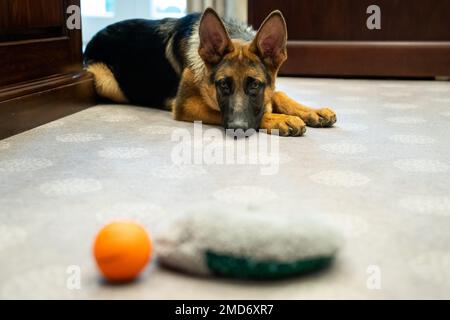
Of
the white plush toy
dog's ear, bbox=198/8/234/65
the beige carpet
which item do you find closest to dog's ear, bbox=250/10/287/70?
dog's ear, bbox=198/8/234/65

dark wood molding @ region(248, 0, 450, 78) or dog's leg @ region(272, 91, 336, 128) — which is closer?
dog's leg @ region(272, 91, 336, 128)

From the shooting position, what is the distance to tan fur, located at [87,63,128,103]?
274 centimetres

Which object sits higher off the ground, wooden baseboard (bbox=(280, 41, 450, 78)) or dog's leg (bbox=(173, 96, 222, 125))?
wooden baseboard (bbox=(280, 41, 450, 78))

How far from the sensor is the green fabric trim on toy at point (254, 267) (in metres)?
0.86

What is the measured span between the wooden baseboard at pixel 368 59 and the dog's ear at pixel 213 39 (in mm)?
1953

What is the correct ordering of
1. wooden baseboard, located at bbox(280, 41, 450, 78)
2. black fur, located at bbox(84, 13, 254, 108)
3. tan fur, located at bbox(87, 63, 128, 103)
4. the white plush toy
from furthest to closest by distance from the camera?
wooden baseboard, located at bbox(280, 41, 450, 78) → tan fur, located at bbox(87, 63, 128, 103) → black fur, located at bbox(84, 13, 254, 108) → the white plush toy

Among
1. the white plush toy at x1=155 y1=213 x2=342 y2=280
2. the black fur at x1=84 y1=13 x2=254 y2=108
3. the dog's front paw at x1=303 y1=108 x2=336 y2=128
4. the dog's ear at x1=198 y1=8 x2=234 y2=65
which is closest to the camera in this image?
the white plush toy at x1=155 y1=213 x2=342 y2=280

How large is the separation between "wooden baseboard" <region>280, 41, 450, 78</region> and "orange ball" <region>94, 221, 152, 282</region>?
10.8ft

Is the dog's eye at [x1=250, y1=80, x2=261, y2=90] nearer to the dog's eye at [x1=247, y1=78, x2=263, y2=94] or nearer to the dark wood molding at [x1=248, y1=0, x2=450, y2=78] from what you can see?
the dog's eye at [x1=247, y1=78, x2=263, y2=94]

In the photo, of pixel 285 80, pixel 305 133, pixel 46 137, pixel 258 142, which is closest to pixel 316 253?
pixel 258 142

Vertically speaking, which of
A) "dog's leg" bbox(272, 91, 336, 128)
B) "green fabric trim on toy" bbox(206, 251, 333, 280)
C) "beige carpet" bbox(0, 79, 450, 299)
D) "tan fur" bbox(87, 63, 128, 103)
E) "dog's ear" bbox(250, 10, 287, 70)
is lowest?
"beige carpet" bbox(0, 79, 450, 299)

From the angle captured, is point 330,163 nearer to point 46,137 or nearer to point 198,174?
point 198,174

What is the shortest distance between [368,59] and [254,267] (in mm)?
3309

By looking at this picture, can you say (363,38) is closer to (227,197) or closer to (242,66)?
(242,66)
